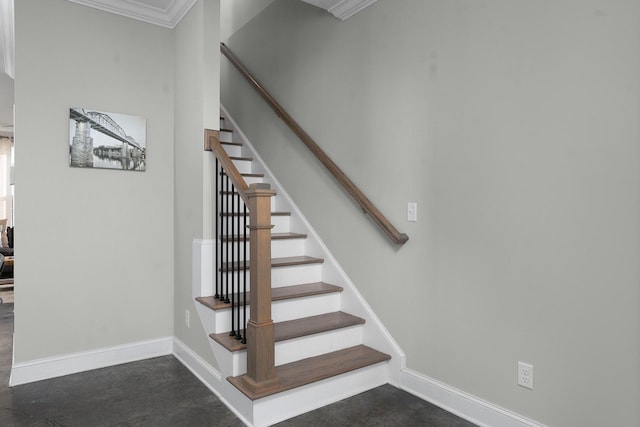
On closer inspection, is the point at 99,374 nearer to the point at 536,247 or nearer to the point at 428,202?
the point at 428,202

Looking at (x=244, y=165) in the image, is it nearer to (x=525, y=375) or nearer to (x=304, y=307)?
(x=304, y=307)

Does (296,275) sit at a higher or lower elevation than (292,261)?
lower

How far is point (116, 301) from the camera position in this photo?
306 centimetres

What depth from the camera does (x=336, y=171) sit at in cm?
306

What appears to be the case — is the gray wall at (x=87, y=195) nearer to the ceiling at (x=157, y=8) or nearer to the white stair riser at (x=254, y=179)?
the ceiling at (x=157, y=8)

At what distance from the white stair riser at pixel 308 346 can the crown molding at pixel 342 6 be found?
2233 mm

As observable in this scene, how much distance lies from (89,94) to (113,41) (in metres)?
0.44

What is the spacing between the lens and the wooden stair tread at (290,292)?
2.62 metres

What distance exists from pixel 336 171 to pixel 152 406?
1.90 meters

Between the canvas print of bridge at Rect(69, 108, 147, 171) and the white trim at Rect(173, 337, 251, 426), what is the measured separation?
4.54 ft

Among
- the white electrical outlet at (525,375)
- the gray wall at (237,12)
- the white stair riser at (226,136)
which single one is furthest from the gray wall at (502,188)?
the white stair riser at (226,136)

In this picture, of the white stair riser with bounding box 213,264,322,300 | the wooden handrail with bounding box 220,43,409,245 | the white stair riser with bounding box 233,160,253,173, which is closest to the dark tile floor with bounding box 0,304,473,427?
the white stair riser with bounding box 213,264,322,300

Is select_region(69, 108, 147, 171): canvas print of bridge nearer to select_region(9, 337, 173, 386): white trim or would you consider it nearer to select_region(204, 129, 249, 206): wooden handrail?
select_region(204, 129, 249, 206): wooden handrail

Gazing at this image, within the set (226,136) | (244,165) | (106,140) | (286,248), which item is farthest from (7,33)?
(286,248)
